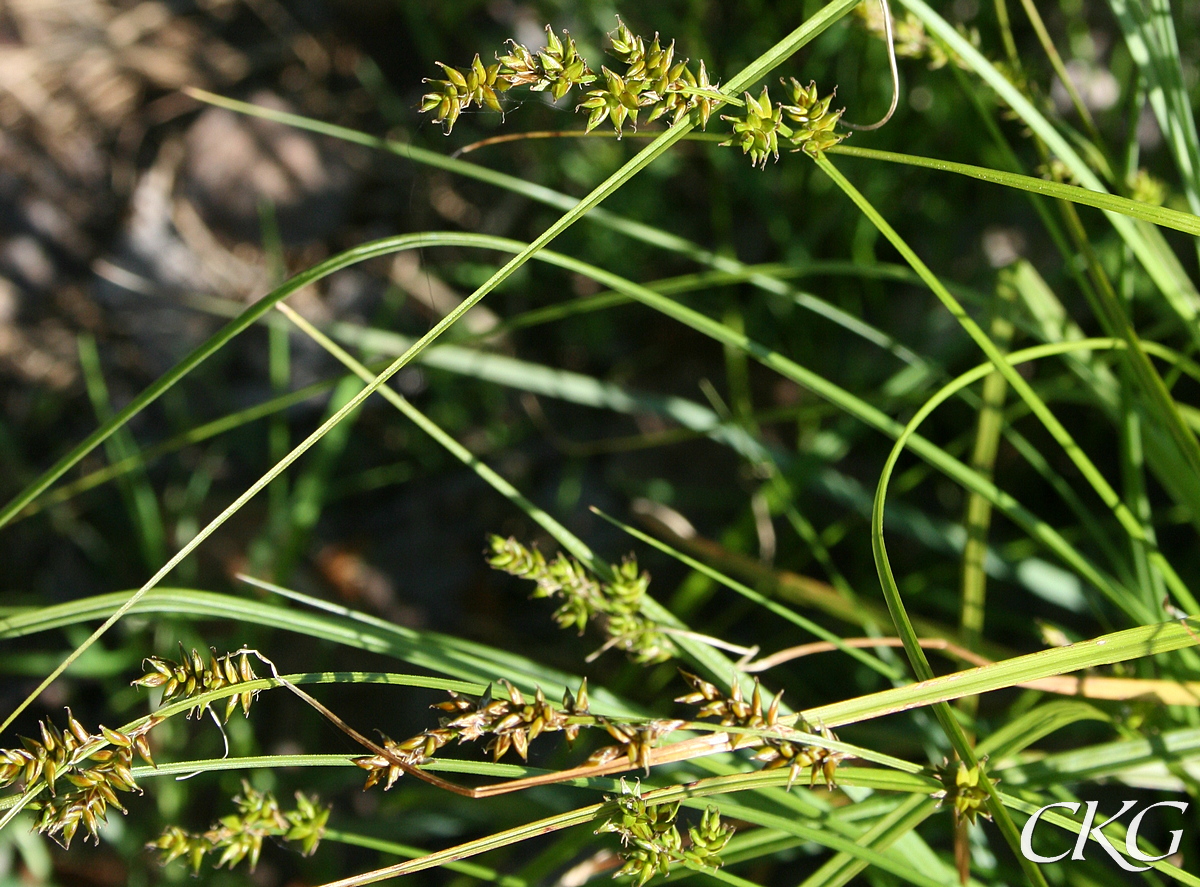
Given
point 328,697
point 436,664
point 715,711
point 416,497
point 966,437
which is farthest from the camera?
point 416,497

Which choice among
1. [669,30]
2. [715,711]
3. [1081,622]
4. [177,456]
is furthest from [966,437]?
[177,456]

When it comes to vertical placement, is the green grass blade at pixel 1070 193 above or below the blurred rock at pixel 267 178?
below

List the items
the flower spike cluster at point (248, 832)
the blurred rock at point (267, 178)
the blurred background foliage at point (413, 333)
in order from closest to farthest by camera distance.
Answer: the flower spike cluster at point (248, 832) → the blurred background foliage at point (413, 333) → the blurred rock at point (267, 178)

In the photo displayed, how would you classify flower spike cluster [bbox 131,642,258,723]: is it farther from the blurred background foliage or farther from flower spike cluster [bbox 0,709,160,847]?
the blurred background foliage

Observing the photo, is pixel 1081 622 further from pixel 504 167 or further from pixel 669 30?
pixel 504 167

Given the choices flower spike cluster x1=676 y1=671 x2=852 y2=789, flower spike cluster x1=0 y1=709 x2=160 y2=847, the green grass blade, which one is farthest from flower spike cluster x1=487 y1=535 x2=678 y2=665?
the green grass blade

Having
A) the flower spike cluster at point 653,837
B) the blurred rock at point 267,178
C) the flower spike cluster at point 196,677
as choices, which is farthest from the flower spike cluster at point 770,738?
the blurred rock at point 267,178

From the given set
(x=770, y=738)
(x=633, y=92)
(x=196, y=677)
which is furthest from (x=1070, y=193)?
(x=196, y=677)

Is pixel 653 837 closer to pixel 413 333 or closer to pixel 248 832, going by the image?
pixel 248 832

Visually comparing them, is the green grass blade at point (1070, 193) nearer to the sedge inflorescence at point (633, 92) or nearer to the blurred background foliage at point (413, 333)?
the sedge inflorescence at point (633, 92)
